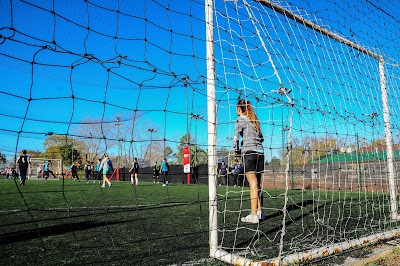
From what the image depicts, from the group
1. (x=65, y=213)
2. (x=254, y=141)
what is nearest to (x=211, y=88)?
(x=254, y=141)

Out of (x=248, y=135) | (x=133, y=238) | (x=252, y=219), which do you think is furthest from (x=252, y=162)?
(x=133, y=238)

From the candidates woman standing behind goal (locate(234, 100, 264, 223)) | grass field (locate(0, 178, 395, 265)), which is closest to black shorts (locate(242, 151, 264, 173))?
woman standing behind goal (locate(234, 100, 264, 223))

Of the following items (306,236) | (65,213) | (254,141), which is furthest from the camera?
(65,213)

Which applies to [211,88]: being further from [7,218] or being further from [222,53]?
[7,218]

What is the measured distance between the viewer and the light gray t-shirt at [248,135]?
3.93 m

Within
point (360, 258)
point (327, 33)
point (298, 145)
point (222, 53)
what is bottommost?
point (360, 258)

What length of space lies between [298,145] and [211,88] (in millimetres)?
1345

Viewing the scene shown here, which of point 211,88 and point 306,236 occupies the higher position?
point 211,88

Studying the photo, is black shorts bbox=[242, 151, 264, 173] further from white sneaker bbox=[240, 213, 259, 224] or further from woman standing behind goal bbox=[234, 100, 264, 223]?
white sneaker bbox=[240, 213, 259, 224]

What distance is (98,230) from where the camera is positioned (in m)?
3.65

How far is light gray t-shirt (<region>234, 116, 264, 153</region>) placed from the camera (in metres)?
3.93

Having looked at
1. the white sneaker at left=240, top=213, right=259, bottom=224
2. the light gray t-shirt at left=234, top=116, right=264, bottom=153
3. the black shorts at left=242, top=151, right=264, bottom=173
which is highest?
the light gray t-shirt at left=234, top=116, right=264, bottom=153

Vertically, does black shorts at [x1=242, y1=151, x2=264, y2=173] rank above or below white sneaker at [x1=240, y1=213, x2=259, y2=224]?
above

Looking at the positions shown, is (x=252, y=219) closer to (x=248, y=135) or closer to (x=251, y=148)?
(x=251, y=148)
